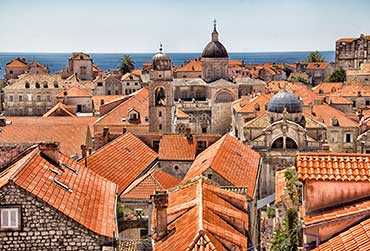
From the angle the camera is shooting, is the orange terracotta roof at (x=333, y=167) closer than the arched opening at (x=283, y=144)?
Yes

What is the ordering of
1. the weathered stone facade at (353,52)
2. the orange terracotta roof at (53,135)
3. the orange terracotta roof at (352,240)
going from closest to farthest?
the orange terracotta roof at (352,240) → the orange terracotta roof at (53,135) → the weathered stone facade at (353,52)

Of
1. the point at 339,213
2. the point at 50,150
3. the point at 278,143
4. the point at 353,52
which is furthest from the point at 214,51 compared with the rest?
the point at 339,213

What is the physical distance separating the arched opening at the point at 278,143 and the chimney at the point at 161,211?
30203mm

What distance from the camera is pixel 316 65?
150 m

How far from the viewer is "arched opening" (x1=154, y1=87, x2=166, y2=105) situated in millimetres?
56013

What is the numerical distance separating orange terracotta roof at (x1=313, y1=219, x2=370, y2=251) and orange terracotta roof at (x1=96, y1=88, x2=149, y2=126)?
46424 mm

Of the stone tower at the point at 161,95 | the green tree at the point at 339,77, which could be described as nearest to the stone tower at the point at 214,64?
the stone tower at the point at 161,95

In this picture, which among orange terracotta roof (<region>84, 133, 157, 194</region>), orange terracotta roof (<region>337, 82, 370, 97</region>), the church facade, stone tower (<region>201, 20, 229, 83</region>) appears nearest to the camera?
orange terracotta roof (<region>84, 133, 157, 194</region>)

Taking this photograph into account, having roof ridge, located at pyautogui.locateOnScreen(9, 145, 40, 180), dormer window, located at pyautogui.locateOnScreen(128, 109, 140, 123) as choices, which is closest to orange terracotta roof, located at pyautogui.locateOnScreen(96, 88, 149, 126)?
dormer window, located at pyautogui.locateOnScreen(128, 109, 140, 123)

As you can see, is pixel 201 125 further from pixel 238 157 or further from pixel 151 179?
pixel 151 179

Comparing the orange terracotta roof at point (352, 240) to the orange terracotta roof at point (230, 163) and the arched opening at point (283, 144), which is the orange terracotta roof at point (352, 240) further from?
the arched opening at point (283, 144)

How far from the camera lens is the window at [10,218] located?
16.1 metres

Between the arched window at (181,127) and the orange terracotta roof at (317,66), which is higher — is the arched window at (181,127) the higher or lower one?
the lower one

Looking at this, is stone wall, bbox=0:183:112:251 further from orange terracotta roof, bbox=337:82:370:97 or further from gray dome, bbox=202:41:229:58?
orange terracotta roof, bbox=337:82:370:97
